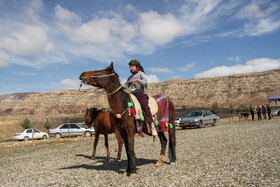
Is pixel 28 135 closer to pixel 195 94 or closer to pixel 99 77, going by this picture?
pixel 99 77

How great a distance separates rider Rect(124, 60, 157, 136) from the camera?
614cm

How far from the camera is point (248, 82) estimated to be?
365 ft

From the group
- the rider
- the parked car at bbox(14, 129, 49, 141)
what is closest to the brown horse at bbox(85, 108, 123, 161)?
the rider

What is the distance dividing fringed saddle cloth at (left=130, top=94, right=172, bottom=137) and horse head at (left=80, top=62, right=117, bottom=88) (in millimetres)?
846

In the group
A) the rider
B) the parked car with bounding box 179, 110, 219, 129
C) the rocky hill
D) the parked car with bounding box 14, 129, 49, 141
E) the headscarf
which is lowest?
the parked car with bounding box 14, 129, 49, 141

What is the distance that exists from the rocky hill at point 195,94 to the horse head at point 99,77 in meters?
89.4

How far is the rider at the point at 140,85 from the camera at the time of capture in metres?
6.14

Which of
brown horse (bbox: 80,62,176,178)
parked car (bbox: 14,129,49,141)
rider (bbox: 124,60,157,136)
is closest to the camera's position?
brown horse (bbox: 80,62,176,178)

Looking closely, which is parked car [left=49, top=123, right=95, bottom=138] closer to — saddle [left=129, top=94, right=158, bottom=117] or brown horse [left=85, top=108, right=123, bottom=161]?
brown horse [left=85, top=108, right=123, bottom=161]

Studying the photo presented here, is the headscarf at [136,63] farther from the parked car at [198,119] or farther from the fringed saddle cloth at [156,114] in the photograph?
the parked car at [198,119]

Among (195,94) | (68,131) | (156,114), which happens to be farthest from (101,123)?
(195,94)

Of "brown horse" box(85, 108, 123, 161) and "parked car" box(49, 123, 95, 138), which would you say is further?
"parked car" box(49, 123, 95, 138)

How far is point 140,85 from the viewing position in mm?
6309

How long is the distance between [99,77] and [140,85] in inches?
49.8
